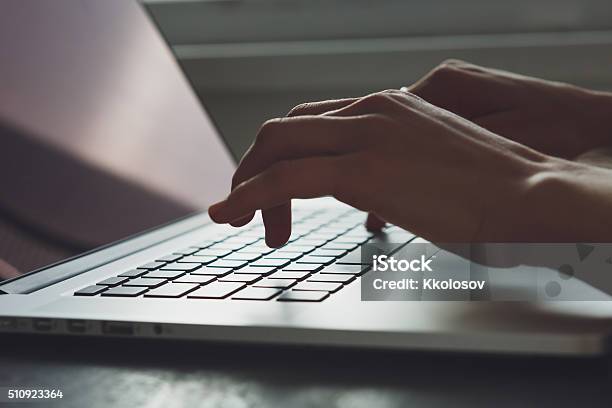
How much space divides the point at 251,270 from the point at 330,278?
0.06 metres

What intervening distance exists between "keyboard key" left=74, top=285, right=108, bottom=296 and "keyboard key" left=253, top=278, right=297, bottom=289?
9 centimetres

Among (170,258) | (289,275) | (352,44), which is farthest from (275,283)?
(352,44)

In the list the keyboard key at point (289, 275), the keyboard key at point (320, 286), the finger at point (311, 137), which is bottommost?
the keyboard key at point (289, 275)

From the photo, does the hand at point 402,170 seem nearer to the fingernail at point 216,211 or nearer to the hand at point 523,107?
the fingernail at point 216,211

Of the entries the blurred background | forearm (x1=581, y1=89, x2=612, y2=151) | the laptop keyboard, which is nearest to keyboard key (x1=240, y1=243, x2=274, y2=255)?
the laptop keyboard

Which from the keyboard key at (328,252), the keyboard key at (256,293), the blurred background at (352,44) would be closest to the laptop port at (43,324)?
the keyboard key at (256,293)

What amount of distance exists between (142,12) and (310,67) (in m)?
0.45

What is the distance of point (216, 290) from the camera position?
485mm

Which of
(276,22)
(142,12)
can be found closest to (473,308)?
(142,12)

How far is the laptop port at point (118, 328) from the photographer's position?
0.43 metres

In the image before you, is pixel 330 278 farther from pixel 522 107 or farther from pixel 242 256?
pixel 522 107

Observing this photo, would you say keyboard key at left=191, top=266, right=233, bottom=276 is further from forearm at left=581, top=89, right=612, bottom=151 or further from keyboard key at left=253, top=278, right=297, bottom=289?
forearm at left=581, top=89, right=612, bottom=151

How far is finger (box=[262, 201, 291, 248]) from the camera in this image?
521 mm

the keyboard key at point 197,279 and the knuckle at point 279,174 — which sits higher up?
the knuckle at point 279,174
